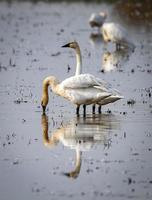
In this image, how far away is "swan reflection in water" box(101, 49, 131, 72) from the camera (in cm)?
2267

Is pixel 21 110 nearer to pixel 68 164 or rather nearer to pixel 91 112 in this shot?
pixel 91 112

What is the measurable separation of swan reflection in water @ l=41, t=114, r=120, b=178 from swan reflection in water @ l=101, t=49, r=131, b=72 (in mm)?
7243

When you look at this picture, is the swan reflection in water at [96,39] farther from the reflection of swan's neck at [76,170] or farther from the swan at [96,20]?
the reflection of swan's neck at [76,170]

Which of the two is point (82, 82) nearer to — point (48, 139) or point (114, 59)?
point (48, 139)

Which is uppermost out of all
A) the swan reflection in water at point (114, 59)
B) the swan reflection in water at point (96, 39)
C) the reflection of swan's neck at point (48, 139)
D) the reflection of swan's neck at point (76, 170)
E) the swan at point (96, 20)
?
the swan at point (96, 20)

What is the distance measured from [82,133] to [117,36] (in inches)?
607

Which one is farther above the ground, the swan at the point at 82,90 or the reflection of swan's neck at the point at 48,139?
the swan at the point at 82,90

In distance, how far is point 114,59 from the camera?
81.7 feet

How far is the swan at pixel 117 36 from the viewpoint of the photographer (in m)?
27.9

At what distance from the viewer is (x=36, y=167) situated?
441 inches

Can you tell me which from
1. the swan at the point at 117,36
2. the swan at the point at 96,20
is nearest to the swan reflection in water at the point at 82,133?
the swan at the point at 117,36

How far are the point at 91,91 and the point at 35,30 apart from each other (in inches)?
821

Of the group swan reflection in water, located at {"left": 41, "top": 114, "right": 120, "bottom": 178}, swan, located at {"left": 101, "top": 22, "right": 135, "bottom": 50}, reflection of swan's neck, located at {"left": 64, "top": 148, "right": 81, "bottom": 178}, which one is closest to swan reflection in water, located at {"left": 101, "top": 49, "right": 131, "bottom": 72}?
swan, located at {"left": 101, "top": 22, "right": 135, "bottom": 50}

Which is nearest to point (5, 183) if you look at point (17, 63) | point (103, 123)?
point (103, 123)
